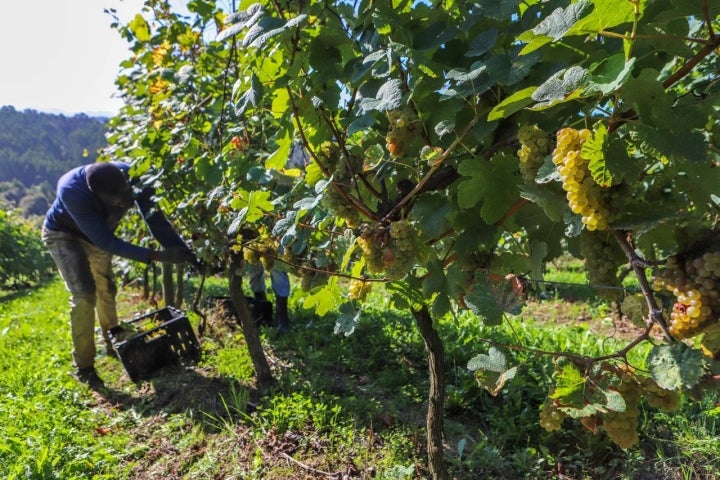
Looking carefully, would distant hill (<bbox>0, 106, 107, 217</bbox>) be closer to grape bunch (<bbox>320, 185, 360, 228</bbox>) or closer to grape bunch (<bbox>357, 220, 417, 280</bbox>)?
grape bunch (<bbox>320, 185, 360, 228</bbox>)

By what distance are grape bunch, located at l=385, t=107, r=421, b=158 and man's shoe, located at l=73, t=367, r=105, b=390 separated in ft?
12.1

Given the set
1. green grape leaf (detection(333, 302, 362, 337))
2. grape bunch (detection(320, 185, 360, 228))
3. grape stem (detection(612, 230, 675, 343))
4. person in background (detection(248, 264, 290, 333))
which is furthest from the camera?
person in background (detection(248, 264, 290, 333))

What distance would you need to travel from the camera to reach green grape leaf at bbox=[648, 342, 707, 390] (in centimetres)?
64

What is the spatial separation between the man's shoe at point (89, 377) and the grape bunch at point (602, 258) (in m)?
3.95

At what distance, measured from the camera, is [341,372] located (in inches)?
139

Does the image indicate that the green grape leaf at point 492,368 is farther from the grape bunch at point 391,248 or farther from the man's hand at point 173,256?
the man's hand at point 173,256

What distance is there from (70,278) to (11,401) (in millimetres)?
1003

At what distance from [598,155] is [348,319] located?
105 centimetres

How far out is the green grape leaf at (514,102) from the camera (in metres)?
0.72

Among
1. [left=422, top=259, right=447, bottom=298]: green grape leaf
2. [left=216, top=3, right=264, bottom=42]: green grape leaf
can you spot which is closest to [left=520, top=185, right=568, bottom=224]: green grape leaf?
[left=422, top=259, right=447, bottom=298]: green grape leaf

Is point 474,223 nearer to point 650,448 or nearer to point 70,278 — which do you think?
point 650,448

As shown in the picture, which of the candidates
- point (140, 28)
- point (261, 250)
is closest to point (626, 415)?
point (261, 250)

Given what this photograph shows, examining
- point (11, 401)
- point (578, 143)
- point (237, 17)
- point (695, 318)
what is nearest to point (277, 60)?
point (237, 17)

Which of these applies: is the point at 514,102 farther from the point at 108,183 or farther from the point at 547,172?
the point at 108,183
